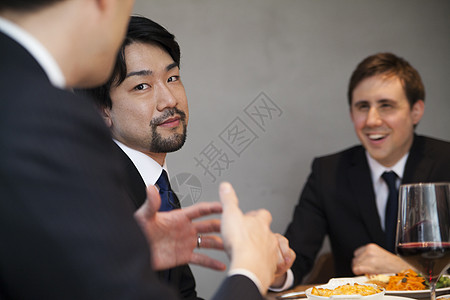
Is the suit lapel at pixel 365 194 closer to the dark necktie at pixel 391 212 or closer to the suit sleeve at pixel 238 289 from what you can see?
the dark necktie at pixel 391 212

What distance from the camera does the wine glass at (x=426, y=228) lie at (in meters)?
0.98

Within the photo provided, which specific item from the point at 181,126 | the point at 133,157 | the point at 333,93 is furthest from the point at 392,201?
the point at 133,157

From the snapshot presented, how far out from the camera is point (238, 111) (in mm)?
2885

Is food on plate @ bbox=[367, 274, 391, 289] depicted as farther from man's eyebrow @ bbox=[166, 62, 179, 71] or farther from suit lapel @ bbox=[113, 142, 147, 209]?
man's eyebrow @ bbox=[166, 62, 179, 71]

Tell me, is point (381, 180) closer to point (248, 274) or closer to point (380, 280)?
point (380, 280)

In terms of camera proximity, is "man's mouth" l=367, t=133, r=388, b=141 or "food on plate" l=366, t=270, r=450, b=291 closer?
"food on plate" l=366, t=270, r=450, b=291

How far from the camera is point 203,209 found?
0.89m

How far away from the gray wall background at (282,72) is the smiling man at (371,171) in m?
0.43

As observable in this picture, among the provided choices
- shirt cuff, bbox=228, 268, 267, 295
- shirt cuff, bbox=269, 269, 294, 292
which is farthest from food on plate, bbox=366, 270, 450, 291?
shirt cuff, bbox=228, 268, 267, 295

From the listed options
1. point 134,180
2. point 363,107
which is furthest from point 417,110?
point 134,180

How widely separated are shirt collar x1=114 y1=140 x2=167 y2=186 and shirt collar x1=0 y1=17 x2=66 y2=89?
1058 millimetres

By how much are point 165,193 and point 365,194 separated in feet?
3.96

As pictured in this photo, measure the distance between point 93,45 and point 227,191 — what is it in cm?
30

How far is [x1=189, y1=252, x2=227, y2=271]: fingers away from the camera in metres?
0.95
